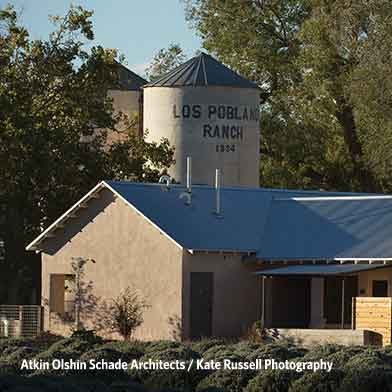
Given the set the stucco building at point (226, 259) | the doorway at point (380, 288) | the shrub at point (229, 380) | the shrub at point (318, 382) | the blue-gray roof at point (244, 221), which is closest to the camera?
the shrub at point (318, 382)

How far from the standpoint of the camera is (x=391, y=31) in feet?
195

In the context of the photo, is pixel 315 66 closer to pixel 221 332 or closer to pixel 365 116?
pixel 365 116

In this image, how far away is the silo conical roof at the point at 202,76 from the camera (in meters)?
57.8

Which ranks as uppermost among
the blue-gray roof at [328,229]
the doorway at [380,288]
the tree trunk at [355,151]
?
the tree trunk at [355,151]

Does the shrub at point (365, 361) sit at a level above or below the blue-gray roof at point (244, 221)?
below

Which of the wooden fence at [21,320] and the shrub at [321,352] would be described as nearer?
the shrub at [321,352]

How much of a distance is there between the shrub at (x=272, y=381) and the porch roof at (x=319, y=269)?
56.1ft

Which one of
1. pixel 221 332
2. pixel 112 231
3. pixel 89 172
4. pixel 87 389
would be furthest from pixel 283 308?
pixel 87 389

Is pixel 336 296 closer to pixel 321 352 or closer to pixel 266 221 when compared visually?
pixel 266 221

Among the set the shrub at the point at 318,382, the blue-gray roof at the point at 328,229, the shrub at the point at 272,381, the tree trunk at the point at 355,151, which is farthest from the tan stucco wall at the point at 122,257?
the tree trunk at the point at 355,151

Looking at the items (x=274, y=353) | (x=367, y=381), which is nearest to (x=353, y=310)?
(x=274, y=353)

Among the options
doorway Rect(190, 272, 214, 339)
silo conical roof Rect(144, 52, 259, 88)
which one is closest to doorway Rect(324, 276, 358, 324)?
doorway Rect(190, 272, 214, 339)

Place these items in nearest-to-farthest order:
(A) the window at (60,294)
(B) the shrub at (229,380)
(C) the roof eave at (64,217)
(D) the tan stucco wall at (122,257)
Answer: (B) the shrub at (229,380), (D) the tan stucco wall at (122,257), (C) the roof eave at (64,217), (A) the window at (60,294)

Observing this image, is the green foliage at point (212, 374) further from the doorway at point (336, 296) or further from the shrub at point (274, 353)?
the doorway at point (336, 296)
